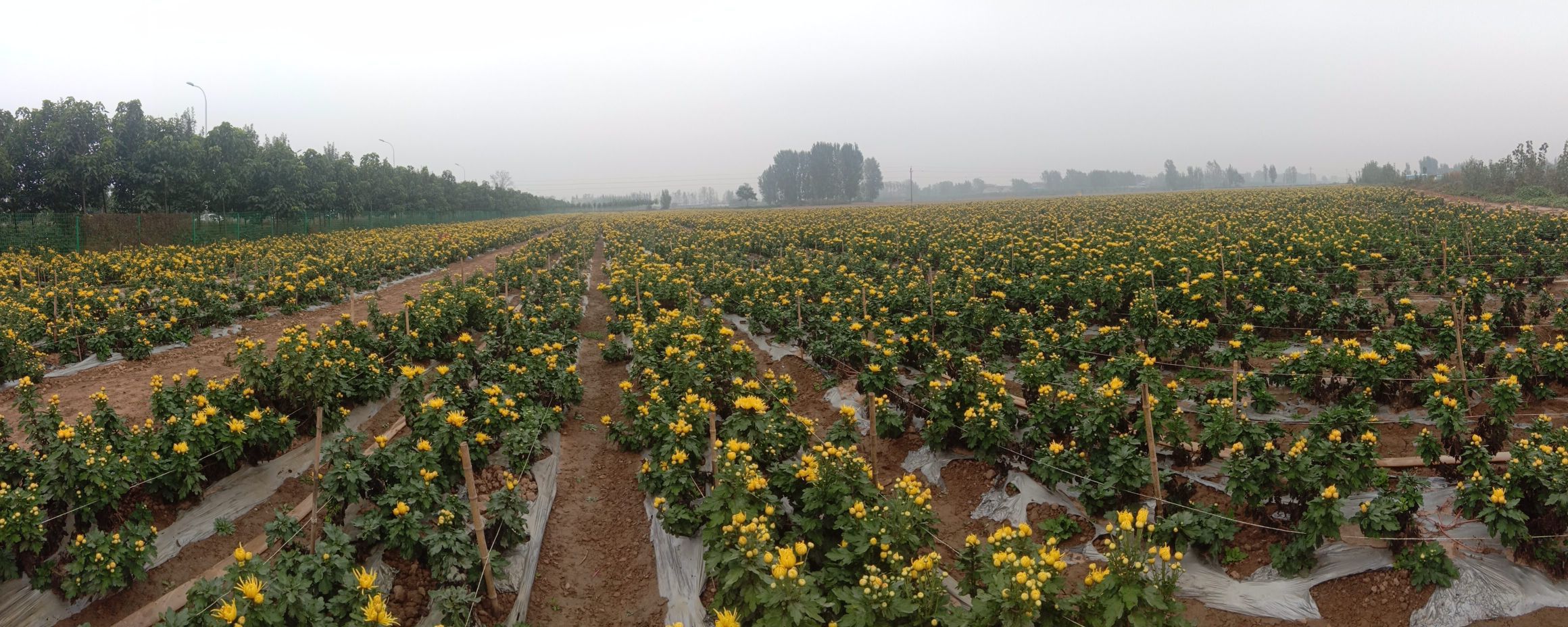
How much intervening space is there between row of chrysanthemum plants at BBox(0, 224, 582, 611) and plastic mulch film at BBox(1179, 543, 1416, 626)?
775 centimetres

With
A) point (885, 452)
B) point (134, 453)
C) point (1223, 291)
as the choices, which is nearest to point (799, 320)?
point (885, 452)

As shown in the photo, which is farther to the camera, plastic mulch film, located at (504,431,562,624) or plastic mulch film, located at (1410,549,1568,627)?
plastic mulch film, located at (504,431,562,624)

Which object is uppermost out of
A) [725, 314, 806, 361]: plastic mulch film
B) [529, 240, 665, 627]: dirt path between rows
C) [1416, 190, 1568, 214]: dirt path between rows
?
[1416, 190, 1568, 214]: dirt path between rows

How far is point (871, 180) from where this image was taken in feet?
456

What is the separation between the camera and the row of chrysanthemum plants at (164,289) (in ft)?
37.9

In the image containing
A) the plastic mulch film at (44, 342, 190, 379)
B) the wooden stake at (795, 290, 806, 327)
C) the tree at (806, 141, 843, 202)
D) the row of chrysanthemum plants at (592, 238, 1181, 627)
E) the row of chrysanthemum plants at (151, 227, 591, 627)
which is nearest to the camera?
the row of chrysanthemum plants at (592, 238, 1181, 627)

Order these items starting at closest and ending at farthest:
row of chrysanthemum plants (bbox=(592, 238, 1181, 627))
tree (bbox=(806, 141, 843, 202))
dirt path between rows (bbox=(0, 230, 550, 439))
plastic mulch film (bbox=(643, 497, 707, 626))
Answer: row of chrysanthemum plants (bbox=(592, 238, 1181, 627))
plastic mulch film (bbox=(643, 497, 707, 626))
dirt path between rows (bbox=(0, 230, 550, 439))
tree (bbox=(806, 141, 843, 202))

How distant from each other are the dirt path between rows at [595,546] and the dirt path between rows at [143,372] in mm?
5035

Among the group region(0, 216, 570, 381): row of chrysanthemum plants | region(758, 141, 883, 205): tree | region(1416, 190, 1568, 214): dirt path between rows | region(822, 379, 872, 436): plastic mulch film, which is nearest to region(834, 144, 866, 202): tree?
region(758, 141, 883, 205): tree

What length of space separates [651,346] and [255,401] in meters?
4.99

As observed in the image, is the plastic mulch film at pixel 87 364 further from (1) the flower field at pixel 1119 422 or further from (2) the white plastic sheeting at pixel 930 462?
(2) the white plastic sheeting at pixel 930 462

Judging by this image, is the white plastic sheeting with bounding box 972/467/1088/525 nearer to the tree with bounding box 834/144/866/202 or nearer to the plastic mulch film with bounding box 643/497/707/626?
the plastic mulch film with bounding box 643/497/707/626

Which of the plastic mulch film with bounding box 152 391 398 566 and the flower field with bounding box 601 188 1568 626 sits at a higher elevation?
the flower field with bounding box 601 188 1568 626

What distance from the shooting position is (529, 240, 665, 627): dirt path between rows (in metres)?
6.29
